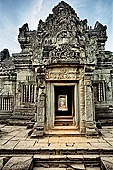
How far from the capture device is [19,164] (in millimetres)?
3459

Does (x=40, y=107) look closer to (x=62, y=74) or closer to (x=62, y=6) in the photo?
(x=62, y=74)

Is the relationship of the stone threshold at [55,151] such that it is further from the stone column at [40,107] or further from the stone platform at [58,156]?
the stone column at [40,107]

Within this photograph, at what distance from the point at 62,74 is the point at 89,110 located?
6.28ft

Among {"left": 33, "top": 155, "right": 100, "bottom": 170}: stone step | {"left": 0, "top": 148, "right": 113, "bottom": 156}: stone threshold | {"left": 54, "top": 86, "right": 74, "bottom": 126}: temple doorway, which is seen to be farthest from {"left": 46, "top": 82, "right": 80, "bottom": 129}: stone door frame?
{"left": 33, "top": 155, "right": 100, "bottom": 170}: stone step

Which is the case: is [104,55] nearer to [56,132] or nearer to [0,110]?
[56,132]

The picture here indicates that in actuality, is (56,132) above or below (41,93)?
below

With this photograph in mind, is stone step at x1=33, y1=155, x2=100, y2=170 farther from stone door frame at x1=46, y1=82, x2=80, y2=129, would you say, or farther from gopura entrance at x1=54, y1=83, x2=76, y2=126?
gopura entrance at x1=54, y1=83, x2=76, y2=126

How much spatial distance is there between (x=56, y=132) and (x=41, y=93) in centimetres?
175

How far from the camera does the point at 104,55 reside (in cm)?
1062

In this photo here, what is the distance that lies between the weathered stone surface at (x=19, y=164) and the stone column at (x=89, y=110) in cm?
272

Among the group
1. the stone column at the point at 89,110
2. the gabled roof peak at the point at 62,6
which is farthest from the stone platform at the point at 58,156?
the gabled roof peak at the point at 62,6

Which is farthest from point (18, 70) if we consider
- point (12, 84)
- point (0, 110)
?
point (0, 110)

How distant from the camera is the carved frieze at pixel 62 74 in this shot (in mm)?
6250

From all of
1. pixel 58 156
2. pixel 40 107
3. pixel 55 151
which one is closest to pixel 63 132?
pixel 40 107
